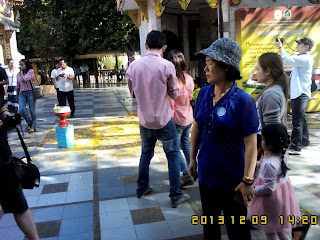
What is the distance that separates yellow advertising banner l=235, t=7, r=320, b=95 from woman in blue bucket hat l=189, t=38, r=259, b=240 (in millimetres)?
5150

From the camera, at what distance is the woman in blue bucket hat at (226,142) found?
7.20 ft

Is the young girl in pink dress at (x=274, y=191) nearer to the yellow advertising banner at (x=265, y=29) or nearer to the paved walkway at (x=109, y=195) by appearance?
the paved walkway at (x=109, y=195)

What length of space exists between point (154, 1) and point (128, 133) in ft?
15.2

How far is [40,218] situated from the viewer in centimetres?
369

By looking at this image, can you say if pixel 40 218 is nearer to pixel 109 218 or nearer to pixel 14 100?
pixel 109 218

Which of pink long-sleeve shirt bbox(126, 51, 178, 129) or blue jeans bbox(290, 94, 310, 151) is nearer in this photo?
pink long-sleeve shirt bbox(126, 51, 178, 129)

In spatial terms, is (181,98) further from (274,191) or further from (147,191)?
(274,191)

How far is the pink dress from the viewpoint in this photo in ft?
8.62

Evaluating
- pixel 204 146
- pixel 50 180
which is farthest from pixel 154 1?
pixel 204 146

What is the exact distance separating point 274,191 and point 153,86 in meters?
1.62

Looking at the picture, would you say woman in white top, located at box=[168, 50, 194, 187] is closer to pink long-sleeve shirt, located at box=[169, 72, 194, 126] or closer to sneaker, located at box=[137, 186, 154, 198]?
pink long-sleeve shirt, located at box=[169, 72, 194, 126]

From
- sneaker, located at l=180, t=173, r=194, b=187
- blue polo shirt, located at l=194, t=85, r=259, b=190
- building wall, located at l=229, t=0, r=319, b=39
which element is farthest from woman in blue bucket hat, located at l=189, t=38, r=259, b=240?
building wall, located at l=229, t=0, r=319, b=39
